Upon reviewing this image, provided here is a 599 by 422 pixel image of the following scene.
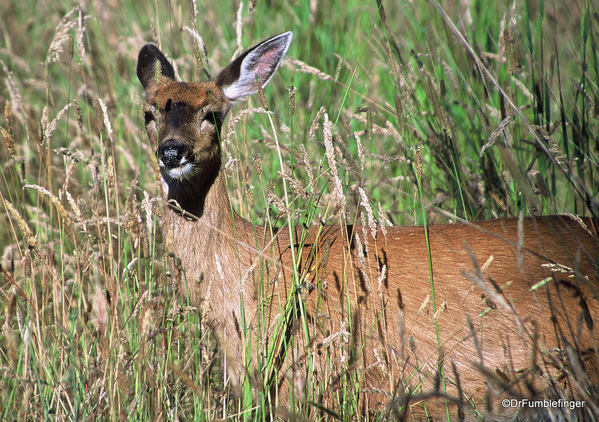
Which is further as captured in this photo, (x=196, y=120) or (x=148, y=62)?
(x=148, y=62)

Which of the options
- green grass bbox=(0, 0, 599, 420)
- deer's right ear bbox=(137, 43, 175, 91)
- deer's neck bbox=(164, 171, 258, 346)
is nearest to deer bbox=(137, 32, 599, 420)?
deer's neck bbox=(164, 171, 258, 346)

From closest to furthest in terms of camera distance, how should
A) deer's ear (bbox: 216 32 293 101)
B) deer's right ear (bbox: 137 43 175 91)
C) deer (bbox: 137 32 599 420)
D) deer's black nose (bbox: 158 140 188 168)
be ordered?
deer (bbox: 137 32 599 420) < deer's black nose (bbox: 158 140 188 168) < deer's ear (bbox: 216 32 293 101) < deer's right ear (bbox: 137 43 175 91)

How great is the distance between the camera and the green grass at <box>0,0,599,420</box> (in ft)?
8.93

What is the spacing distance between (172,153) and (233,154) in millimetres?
1328

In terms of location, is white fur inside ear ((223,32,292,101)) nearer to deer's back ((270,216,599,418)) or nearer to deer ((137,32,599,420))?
deer ((137,32,599,420))

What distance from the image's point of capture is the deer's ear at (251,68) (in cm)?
385

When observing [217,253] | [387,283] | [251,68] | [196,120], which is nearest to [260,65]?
[251,68]

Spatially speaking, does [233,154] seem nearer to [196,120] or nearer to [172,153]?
[196,120]

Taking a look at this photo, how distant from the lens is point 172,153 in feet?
11.0

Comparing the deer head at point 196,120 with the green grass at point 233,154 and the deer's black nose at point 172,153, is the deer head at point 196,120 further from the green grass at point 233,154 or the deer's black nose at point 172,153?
the green grass at point 233,154

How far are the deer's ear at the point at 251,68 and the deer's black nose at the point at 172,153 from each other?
70 centimetres

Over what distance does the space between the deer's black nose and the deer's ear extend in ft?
2.31

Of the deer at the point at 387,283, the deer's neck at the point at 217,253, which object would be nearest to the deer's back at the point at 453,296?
the deer at the point at 387,283

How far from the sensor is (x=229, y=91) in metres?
4.01
